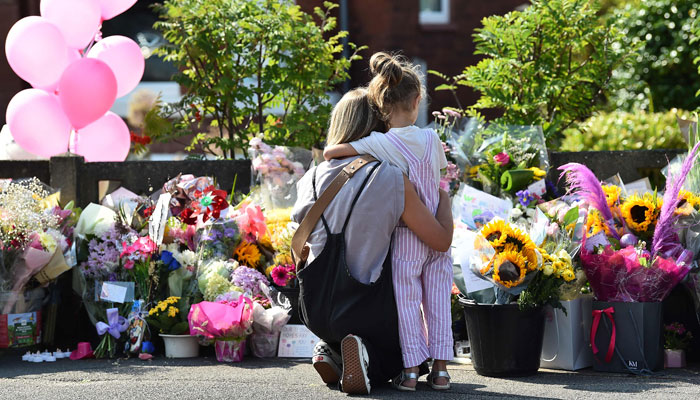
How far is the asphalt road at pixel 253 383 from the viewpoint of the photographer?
4484 mm

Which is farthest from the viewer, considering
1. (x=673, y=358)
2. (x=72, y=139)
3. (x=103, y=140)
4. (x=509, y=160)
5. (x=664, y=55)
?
A: (x=664, y=55)

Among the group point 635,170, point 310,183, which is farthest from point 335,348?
point 635,170

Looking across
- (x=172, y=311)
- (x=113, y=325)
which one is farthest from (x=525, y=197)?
(x=113, y=325)

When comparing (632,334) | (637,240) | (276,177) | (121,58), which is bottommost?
→ (632,334)

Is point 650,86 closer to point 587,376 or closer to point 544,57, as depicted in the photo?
point 544,57

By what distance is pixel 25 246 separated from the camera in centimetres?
565

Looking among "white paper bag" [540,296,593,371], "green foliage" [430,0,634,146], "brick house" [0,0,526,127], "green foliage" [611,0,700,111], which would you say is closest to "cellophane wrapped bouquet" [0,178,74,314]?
"white paper bag" [540,296,593,371]

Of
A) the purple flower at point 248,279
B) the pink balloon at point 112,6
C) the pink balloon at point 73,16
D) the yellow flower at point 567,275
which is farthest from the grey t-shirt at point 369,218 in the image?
the pink balloon at point 112,6

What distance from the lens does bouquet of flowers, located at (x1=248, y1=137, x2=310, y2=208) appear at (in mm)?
6586

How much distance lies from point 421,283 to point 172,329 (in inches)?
69.8

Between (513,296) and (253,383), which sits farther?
(513,296)

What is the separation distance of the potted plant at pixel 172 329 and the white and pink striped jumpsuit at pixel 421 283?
1.67m

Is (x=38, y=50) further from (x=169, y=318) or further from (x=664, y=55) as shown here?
(x=664, y=55)

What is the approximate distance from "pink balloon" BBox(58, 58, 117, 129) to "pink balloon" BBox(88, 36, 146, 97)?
16.4 inches
